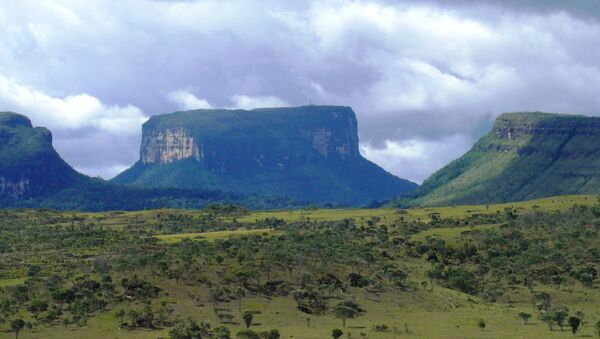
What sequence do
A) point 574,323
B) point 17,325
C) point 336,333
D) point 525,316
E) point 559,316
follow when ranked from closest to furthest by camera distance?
point 336,333 < point 17,325 < point 574,323 < point 559,316 < point 525,316

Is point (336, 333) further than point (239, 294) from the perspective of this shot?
No

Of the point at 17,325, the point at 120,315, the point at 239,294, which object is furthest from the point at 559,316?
the point at 17,325

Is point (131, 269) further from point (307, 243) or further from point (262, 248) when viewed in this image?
point (307, 243)

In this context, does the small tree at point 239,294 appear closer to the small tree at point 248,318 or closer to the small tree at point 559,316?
the small tree at point 248,318

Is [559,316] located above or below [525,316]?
above

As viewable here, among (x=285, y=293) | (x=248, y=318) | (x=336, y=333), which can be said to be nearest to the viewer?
(x=336, y=333)

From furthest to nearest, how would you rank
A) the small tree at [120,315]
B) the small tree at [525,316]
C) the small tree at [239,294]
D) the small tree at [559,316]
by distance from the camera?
the small tree at [239,294], the small tree at [525,316], the small tree at [559,316], the small tree at [120,315]

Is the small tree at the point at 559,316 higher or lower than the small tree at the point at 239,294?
lower

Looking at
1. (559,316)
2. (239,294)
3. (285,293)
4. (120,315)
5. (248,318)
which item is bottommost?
(248,318)

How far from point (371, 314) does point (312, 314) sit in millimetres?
10465

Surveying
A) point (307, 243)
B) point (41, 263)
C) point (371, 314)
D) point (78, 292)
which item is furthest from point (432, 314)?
point (41, 263)

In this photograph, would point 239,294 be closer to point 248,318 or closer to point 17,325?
point 248,318

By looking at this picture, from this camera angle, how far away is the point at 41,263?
614ft

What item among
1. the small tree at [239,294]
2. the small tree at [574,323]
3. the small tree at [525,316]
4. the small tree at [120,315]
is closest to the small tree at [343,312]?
A: the small tree at [239,294]
